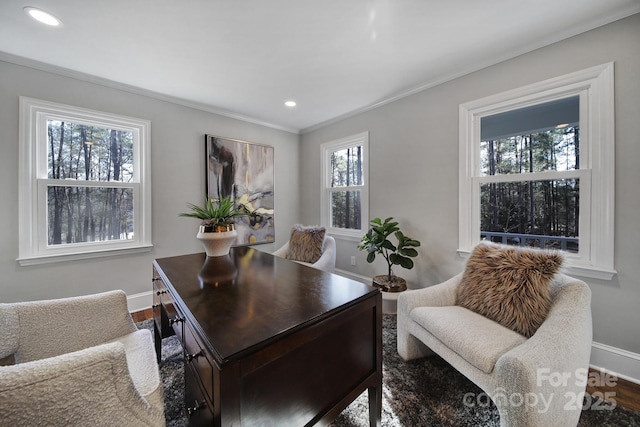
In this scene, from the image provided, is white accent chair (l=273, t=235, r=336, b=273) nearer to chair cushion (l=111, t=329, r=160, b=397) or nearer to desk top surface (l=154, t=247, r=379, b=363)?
desk top surface (l=154, t=247, r=379, b=363)

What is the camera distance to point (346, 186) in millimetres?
3555

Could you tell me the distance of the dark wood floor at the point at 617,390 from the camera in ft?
4.68

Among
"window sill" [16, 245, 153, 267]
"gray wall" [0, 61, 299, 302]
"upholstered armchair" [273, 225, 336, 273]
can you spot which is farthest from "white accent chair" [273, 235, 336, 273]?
"window sill" [16, 245, 153, 267]

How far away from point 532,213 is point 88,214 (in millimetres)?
4258

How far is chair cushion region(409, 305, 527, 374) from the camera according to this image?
3.96 ft

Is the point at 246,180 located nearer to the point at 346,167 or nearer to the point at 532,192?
the point at 346,167

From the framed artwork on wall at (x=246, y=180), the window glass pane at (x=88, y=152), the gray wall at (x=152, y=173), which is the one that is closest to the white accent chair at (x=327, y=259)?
the framed artwork on wall at (x=246, y=180)

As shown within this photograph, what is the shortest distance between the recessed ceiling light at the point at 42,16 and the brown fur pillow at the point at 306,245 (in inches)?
101

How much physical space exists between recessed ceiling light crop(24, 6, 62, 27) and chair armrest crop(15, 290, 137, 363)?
6.09 feet

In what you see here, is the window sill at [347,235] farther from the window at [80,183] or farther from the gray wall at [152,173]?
the window at [80,183]

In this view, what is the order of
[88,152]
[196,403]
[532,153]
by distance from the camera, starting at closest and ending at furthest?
[196,403] < [532,153] < [88,152]

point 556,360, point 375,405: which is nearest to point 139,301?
point 375,405

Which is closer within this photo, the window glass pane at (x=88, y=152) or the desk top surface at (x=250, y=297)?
the desk top surface at (x=250, y=297)

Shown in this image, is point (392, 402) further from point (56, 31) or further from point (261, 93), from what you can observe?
point (56, 31)
